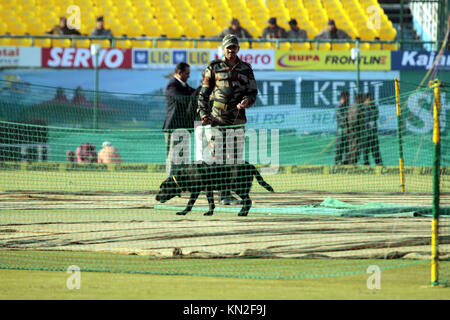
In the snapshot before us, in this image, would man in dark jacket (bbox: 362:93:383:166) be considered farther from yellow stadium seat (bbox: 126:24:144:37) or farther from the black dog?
yellow stadium seat (bbox: 126:24:144:37)

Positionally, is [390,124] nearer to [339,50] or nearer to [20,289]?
[339,50]

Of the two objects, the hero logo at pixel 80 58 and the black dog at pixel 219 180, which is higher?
the hero logo at pixel 80 58

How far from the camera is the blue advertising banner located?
73.4 feet

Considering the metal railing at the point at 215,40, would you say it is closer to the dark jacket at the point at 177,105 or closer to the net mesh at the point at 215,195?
the net mesh at the point at 215,195

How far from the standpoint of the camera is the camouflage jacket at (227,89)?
10.3m

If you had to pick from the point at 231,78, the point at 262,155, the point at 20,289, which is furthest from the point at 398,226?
the point at 262,155

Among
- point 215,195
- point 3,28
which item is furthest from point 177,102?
point 3,28

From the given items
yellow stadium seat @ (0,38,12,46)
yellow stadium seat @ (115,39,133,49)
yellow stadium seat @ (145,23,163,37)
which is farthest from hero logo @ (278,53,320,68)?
yellow stadium seat @ (0,38,12,46)

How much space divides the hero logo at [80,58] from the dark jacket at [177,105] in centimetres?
966

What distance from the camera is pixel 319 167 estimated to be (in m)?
19.7

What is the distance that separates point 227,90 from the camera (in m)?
10.3

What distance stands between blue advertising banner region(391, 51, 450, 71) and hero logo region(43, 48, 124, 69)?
25.2ft

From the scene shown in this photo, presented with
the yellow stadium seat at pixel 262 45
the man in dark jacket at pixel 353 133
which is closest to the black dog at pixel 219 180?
the man in dark jacket at pixel 353 133

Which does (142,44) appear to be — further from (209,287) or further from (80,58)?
(209,287)
